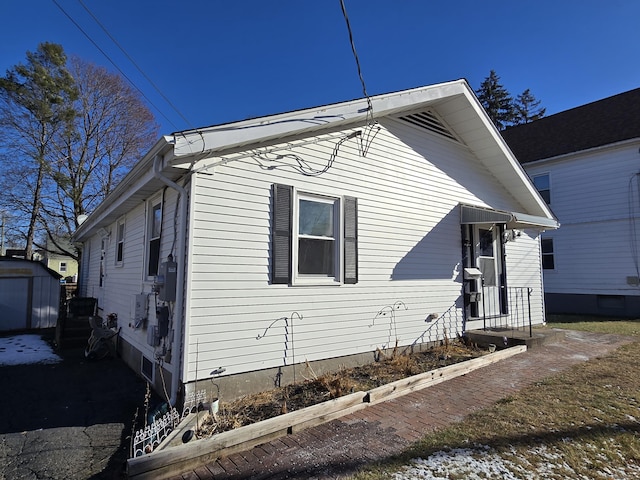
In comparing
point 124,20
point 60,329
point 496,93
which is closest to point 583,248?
point 124,20

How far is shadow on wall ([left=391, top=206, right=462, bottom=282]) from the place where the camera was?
22.6 feet

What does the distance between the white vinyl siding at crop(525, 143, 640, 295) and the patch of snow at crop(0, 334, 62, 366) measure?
1651cm

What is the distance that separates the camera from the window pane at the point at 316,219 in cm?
568

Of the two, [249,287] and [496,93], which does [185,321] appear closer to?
[249,287]

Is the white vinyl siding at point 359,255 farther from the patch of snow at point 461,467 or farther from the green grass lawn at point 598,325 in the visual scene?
the green grass lawn at point 598,325

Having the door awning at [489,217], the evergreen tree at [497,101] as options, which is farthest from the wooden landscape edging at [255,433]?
the evergreen tree at [497,101]

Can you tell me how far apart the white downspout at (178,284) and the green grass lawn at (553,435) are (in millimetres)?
2506

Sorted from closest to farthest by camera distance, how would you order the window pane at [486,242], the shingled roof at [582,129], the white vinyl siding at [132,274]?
the white vinyl siding at [132,274] → the window pane at [486,242] → the shingled roof at [582,129]

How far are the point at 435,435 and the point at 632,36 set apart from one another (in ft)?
32.2

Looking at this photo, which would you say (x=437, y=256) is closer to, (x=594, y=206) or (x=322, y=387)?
(x=322, y=387)

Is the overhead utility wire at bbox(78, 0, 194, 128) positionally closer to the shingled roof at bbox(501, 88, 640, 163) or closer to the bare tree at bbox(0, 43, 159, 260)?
the bare tree at bbox(0, 43, 159, 260)

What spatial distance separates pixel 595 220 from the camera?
13.7 metres

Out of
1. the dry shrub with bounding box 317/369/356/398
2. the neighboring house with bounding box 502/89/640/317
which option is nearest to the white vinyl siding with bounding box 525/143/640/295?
the neighboring house with bounding box 502/89/640/317

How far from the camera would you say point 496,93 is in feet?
113
